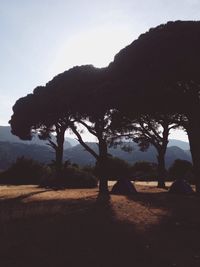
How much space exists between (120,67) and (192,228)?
1423 cm

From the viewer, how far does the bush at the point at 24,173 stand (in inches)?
1930

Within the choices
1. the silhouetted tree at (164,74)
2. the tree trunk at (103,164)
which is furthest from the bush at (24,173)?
the silhouetted tree at (164,74)

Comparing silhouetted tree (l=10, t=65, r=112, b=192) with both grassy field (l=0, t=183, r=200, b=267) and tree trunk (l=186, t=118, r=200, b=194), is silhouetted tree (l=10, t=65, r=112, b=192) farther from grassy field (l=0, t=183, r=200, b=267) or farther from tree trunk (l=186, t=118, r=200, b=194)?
grassy field (l=0, t=183, r=200, b=267)

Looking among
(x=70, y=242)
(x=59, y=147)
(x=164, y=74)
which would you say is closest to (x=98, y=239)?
(x=70, y=242)

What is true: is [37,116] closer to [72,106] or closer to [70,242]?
[72,106]

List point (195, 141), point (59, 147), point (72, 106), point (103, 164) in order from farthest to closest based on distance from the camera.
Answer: point (59, 147)
point (72, 106)
point (103, 164)
point (195, 141)

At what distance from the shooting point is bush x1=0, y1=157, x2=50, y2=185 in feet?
161

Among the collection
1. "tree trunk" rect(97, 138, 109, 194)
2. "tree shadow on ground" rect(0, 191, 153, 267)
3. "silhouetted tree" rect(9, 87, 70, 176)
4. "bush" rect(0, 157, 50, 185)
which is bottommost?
"tree shadow on ground" rect(0, 191, 153, 267)

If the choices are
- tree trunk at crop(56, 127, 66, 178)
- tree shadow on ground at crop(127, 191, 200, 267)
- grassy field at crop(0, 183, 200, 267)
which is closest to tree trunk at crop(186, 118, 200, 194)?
tree shadow on ground at crop(127, 191, 200, 267)

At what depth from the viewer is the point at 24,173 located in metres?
49.3

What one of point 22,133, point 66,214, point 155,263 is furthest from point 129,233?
point 22,133

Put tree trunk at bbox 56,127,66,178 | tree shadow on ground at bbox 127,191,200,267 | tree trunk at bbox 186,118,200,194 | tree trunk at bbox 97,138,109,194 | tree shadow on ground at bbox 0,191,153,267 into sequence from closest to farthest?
tree shadow on ground at bbox 0,191,153,267 → tree shadow on ground at bbox 127,191,200,267 → tree trunk at bbox 186,118,200,194 → tree trunk at bbox 97,138,109,194 → tree trunk at bbox 56,127,66,178

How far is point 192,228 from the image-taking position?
1105cm

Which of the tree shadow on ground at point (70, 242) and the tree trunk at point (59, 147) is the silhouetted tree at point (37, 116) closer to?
the tree trunk at point (59, 147)
